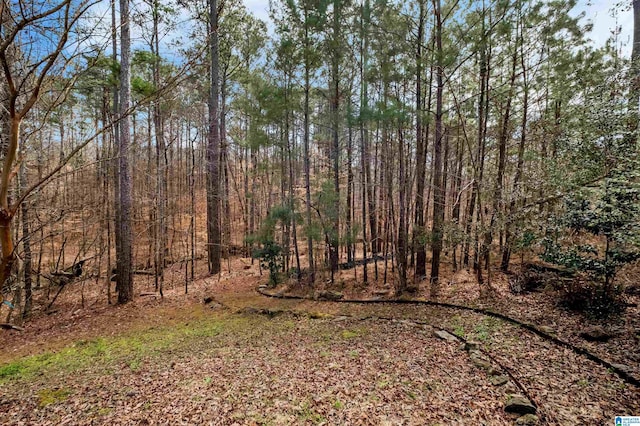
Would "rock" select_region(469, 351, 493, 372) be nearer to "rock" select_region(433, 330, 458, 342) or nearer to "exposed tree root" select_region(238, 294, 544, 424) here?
"exposed tree root" select_region(238, 294, 544, 424)

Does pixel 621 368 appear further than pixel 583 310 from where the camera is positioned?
No

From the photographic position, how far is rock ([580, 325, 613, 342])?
432 cm

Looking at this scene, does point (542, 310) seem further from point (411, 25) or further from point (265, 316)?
point (411, 25)

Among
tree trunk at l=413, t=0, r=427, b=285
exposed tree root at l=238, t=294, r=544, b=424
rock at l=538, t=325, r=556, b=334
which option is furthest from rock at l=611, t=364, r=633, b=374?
tree trunk at l=413, t=0, r=427, b=285

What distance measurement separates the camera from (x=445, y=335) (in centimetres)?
496

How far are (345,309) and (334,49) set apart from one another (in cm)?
707

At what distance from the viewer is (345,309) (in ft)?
22.7

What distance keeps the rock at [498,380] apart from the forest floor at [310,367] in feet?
0.17

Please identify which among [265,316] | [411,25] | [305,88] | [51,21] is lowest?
[265,316]

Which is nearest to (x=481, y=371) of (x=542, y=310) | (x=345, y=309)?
(x=542, y=310)

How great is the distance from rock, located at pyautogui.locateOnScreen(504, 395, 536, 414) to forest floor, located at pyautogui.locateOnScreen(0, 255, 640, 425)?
93 mm

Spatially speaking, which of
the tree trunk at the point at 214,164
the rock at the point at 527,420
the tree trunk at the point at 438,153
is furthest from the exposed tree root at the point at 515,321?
the tree trunk at the point at 214,164

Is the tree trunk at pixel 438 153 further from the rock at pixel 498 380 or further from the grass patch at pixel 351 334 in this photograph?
Answer: the rock at pixel 498 380

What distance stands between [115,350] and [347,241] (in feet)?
19.4
